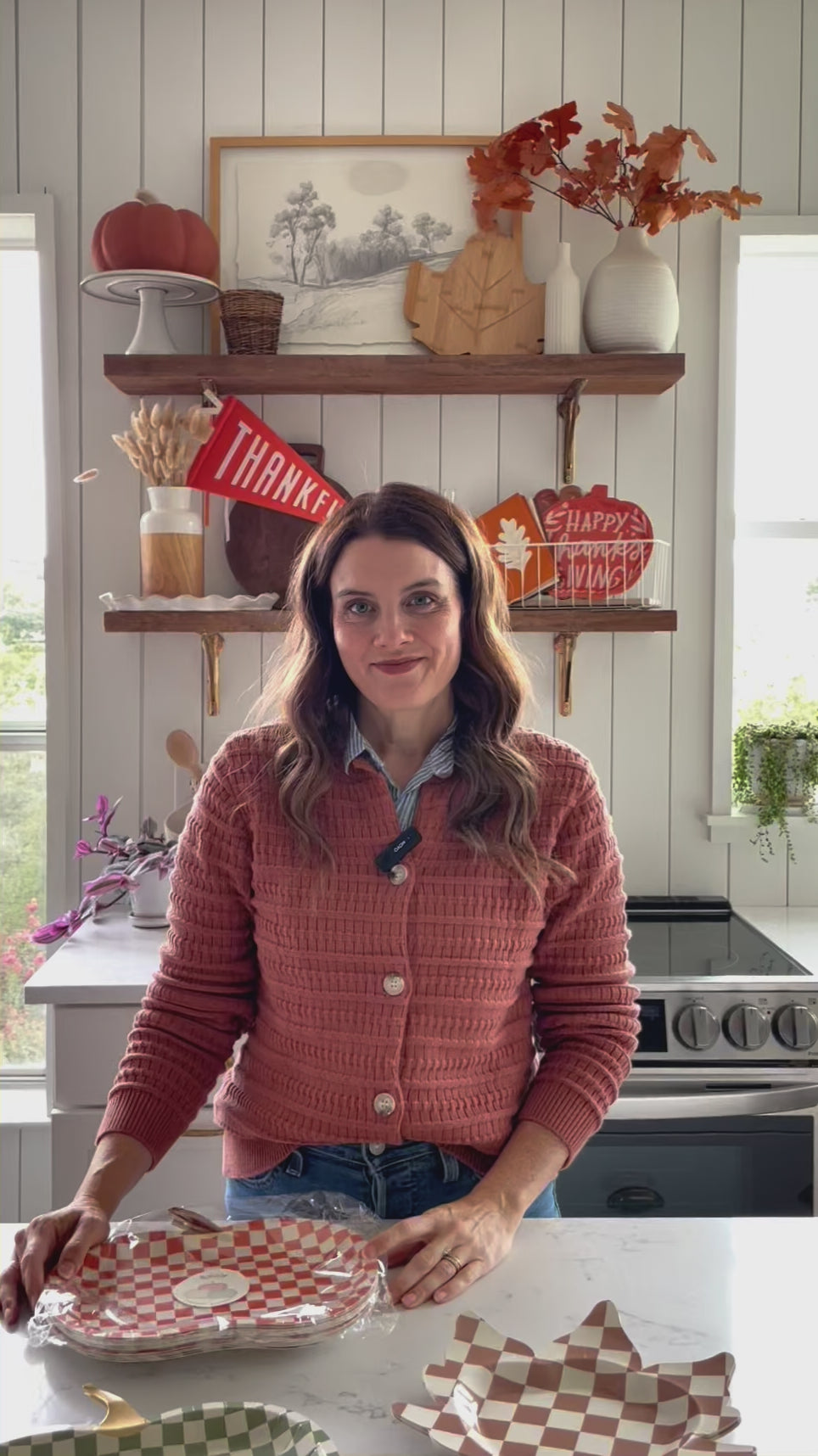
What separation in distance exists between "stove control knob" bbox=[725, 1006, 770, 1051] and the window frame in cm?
62

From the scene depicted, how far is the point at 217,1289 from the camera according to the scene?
103cm

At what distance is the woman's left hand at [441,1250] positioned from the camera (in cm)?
105

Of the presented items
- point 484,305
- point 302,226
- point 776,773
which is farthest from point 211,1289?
point 302,226

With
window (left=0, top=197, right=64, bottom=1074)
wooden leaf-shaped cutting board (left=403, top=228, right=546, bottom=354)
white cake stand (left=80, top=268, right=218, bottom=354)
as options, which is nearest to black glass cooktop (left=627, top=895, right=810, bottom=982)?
wooden leaf-shaped cutting board (left=403, top=228, right=546, bottom=354)

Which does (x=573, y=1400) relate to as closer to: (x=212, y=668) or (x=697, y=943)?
(x=697, y=943)

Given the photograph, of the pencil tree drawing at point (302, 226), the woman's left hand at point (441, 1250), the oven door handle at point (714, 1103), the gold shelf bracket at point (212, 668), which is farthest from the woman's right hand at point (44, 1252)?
the pencil tree drawing at point (302, 226)

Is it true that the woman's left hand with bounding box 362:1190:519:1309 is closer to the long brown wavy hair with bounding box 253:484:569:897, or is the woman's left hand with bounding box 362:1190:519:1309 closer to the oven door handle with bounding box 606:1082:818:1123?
the long brown wavy hair with bounding box 253:484:569:897

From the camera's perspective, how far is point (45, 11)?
2.55 m

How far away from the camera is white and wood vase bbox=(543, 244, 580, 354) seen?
243 cm

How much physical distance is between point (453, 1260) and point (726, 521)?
6.15ft

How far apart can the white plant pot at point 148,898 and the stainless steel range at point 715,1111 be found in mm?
865

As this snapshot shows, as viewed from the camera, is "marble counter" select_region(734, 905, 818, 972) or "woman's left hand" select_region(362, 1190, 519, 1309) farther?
"marble counter" select_region(734, 905, 818, 972)

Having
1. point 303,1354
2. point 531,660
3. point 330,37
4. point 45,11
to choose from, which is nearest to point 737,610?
point 531,660

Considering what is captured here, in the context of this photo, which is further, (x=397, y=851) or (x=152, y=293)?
(x=152, y=293)
